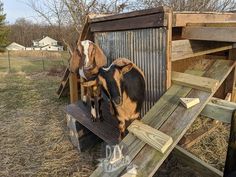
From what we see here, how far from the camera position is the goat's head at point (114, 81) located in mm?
2361

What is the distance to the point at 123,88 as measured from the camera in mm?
2445

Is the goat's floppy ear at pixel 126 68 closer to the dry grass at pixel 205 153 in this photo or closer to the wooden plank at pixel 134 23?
the wooden plank at pixel 134 23

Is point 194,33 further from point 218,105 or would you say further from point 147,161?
point 147,161

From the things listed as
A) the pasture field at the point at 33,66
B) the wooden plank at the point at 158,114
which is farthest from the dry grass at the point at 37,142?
the pasture field at the point at 33,66

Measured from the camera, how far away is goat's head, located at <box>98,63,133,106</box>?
7.75ft

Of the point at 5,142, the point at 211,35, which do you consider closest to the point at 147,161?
the point at 211,35

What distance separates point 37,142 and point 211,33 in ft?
10.7

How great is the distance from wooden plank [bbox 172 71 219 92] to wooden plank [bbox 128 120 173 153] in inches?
25.7

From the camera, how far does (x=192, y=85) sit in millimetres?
2467

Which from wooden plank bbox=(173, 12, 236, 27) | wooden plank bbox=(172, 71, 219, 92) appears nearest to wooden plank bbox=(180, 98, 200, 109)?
wooden plank bbox=(172, 71, 219, 92)

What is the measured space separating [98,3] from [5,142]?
5812mm

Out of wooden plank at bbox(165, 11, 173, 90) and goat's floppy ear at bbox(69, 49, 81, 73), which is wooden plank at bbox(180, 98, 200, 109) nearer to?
wooden plank at bbox(165, 11, 173, 90)

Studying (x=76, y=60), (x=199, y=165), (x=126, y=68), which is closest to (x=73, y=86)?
(x=76, y=60)

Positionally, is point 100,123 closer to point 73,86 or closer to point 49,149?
point 49,149
